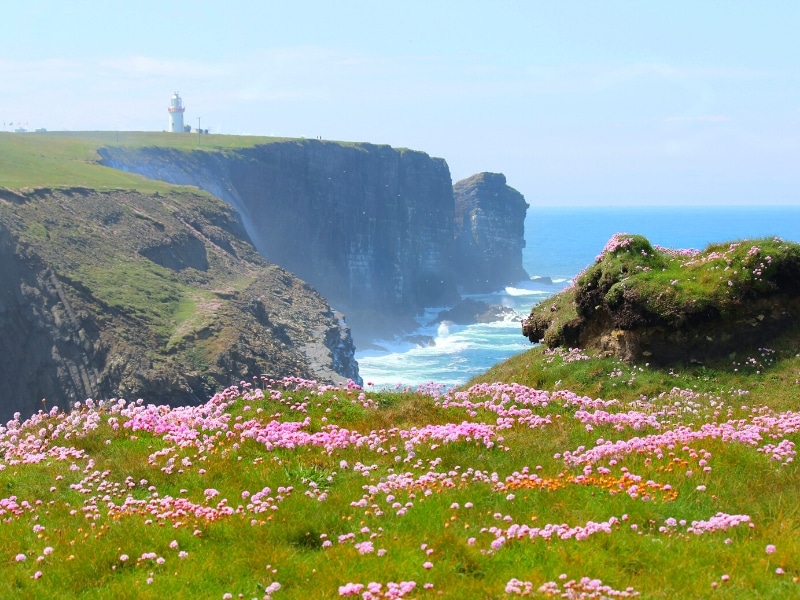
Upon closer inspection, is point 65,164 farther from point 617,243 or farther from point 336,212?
point 617,243

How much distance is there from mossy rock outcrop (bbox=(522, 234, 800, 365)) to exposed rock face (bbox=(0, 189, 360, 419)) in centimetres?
4431

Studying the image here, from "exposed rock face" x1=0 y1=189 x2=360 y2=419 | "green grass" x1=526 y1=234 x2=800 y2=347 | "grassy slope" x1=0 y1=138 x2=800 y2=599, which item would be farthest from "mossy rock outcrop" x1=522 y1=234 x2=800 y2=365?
"exposed rock face" x1=0 y1=189 x2=360 y2=419

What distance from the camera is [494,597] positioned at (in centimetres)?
703

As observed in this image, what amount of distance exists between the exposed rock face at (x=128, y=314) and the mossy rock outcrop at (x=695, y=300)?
1744 inches

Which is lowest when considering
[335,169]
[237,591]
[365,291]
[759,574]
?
[365,291]

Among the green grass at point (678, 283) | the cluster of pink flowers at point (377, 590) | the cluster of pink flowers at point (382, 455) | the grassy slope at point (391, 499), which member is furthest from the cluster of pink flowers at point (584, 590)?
the green grass at point (678, 283)

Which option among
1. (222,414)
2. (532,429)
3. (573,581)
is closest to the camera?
(573,581)

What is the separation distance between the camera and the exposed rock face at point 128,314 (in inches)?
2549

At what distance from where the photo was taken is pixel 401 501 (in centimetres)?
930

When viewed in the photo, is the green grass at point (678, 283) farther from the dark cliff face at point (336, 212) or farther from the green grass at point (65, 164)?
the dark cliff face at point (336, 212)

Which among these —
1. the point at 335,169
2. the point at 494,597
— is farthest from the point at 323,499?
the point at 335,169

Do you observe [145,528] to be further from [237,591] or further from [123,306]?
[123,306]

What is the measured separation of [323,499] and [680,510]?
375 cm

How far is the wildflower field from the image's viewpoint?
745 centimetres
